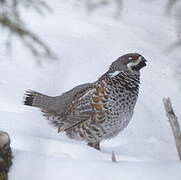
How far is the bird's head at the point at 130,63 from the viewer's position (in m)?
5.11

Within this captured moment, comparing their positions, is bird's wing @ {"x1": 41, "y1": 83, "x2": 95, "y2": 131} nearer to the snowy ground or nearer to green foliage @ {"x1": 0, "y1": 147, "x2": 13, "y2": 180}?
the snowy ground

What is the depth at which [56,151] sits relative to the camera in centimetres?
390

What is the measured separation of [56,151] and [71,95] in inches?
60.2

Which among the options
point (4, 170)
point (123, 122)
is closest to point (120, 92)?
point (123, 122)

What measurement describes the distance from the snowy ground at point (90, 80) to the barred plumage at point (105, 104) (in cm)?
17

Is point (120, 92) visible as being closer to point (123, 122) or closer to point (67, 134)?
point (123, 122)

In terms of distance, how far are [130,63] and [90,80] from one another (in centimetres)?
197

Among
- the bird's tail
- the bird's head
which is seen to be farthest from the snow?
the bird's tail

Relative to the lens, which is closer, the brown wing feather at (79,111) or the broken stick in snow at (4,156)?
the broken stick in snow at (4,156)

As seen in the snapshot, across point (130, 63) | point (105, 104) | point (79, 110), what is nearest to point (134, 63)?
point (130, 63)

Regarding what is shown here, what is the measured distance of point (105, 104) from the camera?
5043 millimetres

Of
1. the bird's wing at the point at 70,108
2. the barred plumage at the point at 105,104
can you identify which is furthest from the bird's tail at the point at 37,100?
the barred plumage at the point at 105,104

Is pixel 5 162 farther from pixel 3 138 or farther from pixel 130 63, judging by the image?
pixel 130 63

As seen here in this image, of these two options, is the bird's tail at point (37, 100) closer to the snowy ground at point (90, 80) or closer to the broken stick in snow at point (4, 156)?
the snowy ground at point (90, 80)
